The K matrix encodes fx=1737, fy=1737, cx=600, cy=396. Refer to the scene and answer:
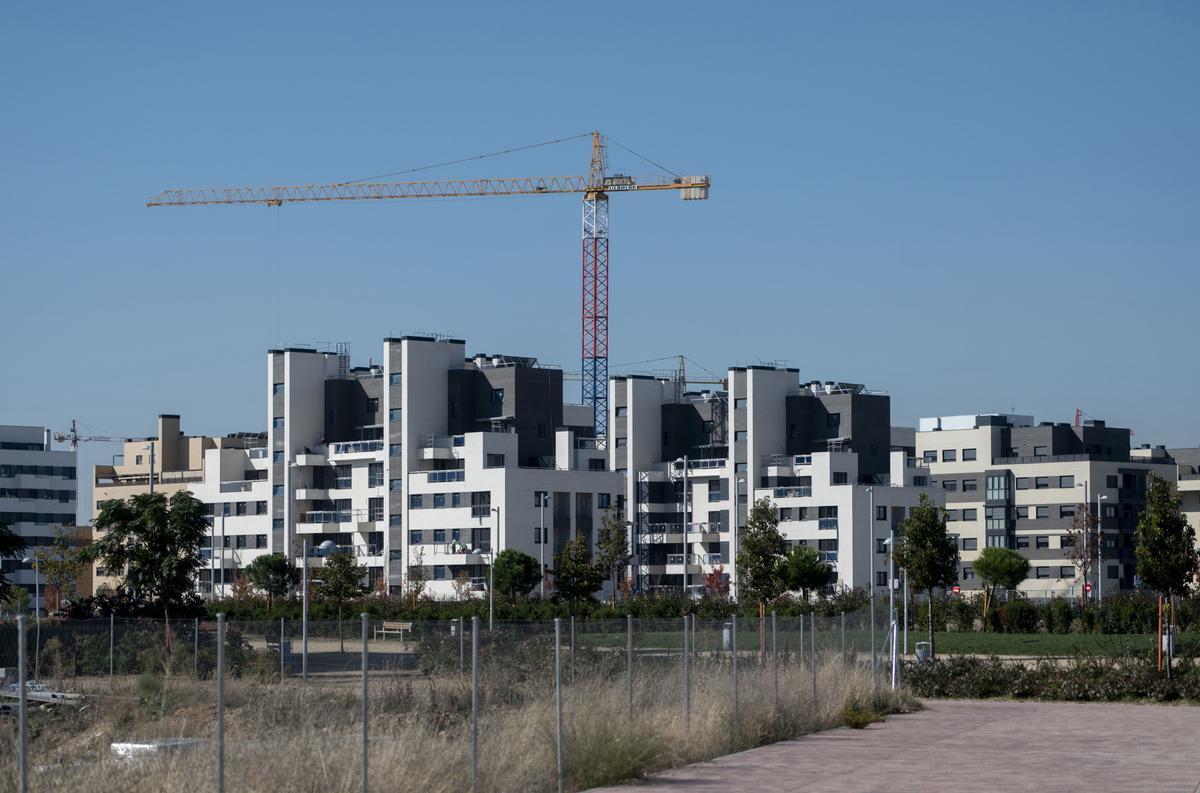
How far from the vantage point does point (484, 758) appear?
19047 mm

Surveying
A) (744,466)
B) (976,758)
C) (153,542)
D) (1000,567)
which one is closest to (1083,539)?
(744,466)

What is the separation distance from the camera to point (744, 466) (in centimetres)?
12769

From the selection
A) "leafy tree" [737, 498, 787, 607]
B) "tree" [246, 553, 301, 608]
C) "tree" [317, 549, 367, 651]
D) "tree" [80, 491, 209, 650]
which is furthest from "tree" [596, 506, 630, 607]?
"tree" [80, 491, 209, 650]

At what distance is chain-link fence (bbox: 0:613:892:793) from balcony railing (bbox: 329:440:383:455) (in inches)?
3337

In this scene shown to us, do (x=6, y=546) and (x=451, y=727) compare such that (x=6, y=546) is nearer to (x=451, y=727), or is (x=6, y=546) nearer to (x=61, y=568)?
(x=451, y=727)

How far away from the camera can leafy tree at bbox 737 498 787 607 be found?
7538cm

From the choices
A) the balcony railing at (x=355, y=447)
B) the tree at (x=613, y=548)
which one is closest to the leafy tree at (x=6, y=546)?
the tree at (x=613, y=548)

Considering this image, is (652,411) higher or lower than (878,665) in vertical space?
higher

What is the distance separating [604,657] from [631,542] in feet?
323

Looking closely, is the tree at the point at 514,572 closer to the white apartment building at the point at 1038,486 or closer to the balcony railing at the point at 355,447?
the balcony railing at the point at 355,447

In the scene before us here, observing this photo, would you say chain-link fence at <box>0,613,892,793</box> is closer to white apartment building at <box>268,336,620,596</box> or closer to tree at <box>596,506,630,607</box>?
tree at <box>596,506,630,607</box>

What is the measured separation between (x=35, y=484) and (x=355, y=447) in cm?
5816

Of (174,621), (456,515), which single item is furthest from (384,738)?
(456,515)

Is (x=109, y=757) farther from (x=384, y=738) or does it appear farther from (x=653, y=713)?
(x=653, y=713)
